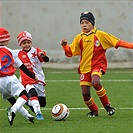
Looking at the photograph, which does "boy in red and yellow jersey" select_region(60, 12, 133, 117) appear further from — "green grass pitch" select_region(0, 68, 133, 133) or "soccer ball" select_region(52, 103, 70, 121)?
"soccer ball" select_region(52, 103, 70, 121)

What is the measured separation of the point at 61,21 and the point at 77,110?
31.0ft

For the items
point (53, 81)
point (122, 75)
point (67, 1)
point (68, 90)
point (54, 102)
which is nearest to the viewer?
point (54, 102)

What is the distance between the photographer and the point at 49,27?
20.2 metres

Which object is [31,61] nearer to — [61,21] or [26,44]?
[26,44]

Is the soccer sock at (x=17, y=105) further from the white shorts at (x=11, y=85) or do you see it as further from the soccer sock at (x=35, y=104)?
the soccer sock at (x=35, y=104)

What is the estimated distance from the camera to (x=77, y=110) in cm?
1094

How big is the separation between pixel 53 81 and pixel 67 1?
4.59m

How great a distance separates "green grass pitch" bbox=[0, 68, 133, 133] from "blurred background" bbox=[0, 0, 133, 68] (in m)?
2.13

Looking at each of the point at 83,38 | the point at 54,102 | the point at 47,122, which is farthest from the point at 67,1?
the point at 47,122

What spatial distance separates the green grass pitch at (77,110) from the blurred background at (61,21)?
7.00 feet

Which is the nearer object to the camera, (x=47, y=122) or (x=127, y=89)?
(x=47, y=122)

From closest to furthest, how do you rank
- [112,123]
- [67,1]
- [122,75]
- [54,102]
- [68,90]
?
[112,123] < [54,102] < [68,90] < [122,75] < [67,1]

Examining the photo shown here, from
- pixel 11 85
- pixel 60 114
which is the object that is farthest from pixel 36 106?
pixel 11 85

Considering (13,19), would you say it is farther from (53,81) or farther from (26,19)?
(53,81)
